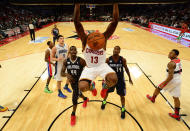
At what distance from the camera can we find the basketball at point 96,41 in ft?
7.50

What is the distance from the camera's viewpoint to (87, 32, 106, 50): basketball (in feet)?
7.50

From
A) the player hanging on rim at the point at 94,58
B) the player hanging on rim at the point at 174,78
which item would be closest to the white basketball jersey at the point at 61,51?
the player hanging on rim at the point at 94,58

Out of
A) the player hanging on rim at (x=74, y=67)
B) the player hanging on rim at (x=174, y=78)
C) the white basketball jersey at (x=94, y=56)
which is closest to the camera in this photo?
the white basketball jersey at (x=94, y=56)

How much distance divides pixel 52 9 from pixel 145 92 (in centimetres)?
2910

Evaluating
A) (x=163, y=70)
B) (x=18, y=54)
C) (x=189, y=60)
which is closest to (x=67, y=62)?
(x=163, y=70)

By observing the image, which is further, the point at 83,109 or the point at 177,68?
the point at 83,109

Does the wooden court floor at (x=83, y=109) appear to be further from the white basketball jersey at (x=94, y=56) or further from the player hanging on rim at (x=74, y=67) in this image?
the white basketball jersey at (x=94, y=56)

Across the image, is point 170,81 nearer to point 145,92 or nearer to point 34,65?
point 145,92

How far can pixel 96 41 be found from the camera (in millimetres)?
2283

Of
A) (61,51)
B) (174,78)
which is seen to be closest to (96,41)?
(61,51)

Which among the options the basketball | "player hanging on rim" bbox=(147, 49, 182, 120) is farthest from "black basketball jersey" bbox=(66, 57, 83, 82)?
"player hanging on rim" bbox=(147, 49, 182, 120)

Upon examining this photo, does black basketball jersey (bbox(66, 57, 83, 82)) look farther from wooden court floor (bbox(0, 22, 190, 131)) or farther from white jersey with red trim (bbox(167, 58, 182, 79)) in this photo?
white jersey with red trim (bbox(167, 58, 182, 79))

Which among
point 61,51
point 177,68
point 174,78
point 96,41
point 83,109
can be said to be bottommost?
point 83,109

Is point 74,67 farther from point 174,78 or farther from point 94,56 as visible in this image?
point 174,78
